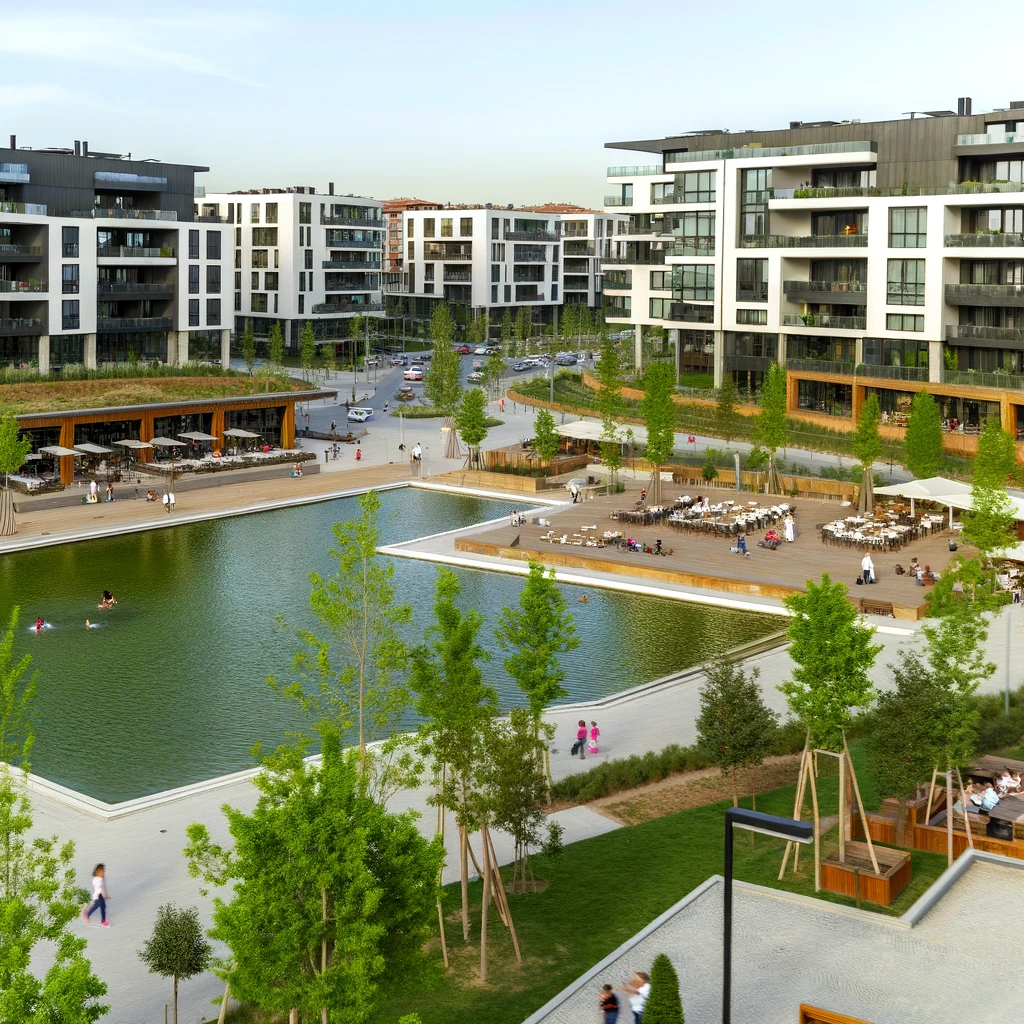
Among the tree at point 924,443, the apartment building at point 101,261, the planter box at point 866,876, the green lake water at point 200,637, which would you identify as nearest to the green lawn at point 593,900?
the planter box at point 866,876

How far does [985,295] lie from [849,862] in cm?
5289

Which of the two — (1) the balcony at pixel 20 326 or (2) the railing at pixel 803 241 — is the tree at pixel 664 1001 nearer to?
(1) the balcony at pixel 20 326

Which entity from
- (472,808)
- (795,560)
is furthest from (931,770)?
(795,560)

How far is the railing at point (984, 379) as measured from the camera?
64812 millimetres

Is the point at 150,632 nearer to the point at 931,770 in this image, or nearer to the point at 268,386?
the point at 931,770

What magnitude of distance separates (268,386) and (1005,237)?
38362 mm

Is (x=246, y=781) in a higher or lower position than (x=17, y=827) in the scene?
lower

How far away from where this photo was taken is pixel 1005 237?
67688 mm

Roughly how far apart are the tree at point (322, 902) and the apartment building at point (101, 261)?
197ft

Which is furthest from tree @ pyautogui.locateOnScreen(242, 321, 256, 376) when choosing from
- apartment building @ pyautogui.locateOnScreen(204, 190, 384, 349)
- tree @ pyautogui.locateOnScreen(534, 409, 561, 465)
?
tree @ pyautogui.locateOnScreen(534, 409, 561, 465)

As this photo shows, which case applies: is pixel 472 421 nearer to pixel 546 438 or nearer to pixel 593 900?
pixel 546 438

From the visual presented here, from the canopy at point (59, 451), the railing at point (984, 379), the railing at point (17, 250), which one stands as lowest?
the canopy at point (59, 451)

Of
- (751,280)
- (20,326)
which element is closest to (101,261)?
(20,326)

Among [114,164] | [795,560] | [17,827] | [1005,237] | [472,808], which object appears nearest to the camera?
[17,827]
